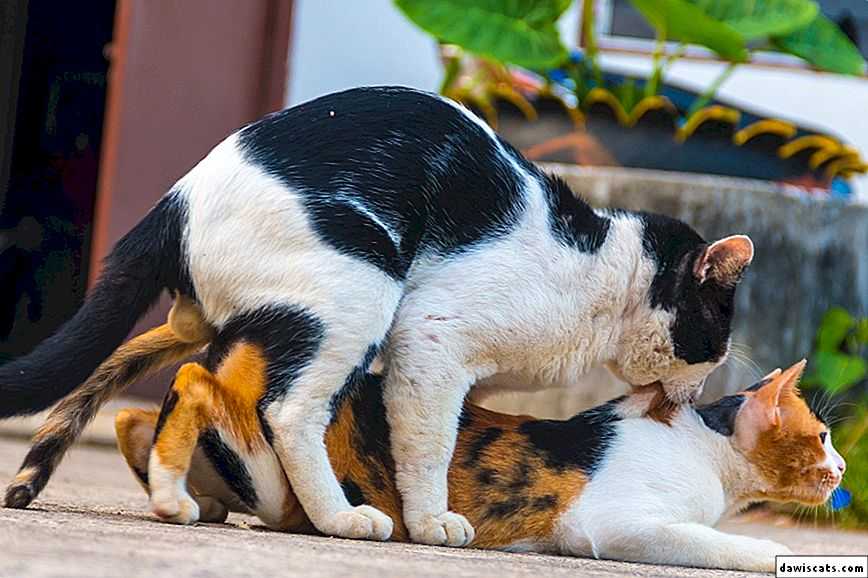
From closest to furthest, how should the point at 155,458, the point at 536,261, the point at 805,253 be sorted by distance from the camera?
the point at 155,458
the point at 536,261
the point at 805,253

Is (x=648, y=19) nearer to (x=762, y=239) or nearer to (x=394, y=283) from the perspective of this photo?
(x=762, y=239)

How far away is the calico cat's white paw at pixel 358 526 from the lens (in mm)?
1795

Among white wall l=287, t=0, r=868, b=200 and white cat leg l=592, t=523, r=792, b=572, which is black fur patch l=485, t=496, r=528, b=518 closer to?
white cat leg l=592, t=523, r=792, b=572

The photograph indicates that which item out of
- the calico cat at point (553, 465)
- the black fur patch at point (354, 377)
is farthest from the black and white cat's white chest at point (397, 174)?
the calico cat at point (553, 465)

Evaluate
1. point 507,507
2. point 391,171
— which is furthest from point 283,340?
point 507,507

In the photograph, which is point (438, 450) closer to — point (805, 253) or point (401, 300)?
point (401, 300)

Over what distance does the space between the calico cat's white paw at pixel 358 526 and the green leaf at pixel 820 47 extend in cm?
254

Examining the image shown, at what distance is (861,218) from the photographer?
3.75 metres

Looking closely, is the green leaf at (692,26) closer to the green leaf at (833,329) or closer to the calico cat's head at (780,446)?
the green leaf at (833,329)

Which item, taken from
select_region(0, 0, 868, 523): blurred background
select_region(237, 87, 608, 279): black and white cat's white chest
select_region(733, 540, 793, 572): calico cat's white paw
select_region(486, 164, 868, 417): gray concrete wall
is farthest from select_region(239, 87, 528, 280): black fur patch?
select_region(486, 164, 868, 417): gray concrete wall

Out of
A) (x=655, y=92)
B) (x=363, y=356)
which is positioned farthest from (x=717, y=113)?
(x=363, y=356)

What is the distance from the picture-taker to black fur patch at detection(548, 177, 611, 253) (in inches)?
78.4

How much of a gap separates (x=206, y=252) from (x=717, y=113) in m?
2.19

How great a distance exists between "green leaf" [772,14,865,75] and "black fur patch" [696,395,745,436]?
2.08 metres
